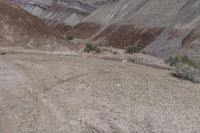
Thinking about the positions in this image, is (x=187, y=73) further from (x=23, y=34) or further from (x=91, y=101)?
(x=23, y=34)

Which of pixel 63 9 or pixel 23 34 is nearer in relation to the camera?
pixel 23 34

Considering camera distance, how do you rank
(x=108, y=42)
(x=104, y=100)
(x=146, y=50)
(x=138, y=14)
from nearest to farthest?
(x=104, y=100)
(x=146, y=50)
(x=108, y=42)
(x=138, y=14)

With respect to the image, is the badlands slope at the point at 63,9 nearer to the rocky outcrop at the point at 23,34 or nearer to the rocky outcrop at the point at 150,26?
the rocky outcrop at the point at 150,26

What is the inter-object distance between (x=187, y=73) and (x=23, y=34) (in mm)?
10838

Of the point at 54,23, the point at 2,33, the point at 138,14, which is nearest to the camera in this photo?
the point at 2,33

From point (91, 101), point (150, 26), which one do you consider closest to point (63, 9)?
point (150, 26)

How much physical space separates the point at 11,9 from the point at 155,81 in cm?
1397

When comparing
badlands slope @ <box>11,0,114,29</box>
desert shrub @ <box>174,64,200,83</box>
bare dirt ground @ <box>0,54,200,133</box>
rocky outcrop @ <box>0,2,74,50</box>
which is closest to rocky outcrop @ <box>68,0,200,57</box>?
rocky outcrop @ <box>0,2,74,50</box>

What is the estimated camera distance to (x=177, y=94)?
1208cm

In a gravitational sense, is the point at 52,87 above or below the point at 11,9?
below

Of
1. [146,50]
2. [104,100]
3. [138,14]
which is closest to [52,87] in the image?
[104,100]

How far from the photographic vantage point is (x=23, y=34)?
2292 centimetres

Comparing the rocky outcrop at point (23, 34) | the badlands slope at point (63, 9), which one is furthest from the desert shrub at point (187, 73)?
the badlands slope at point (63, 9)

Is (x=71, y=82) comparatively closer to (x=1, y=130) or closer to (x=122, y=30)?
(x=1, y=130)
